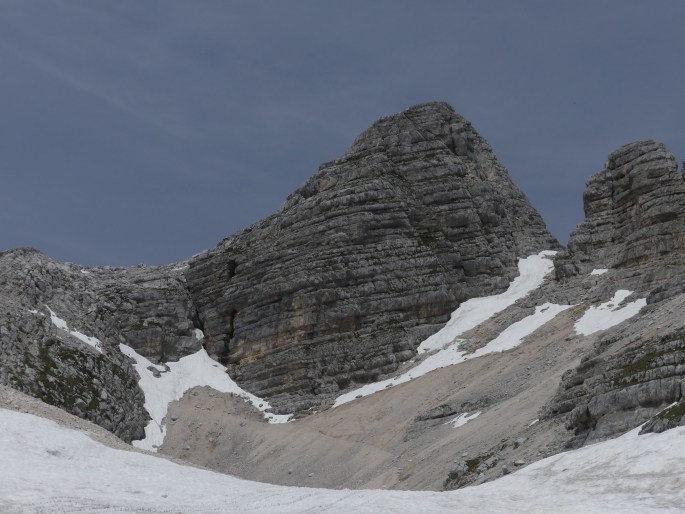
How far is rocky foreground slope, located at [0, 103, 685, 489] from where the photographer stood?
6981 centimetres

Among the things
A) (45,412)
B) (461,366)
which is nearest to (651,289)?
(461,366)

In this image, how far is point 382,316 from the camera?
95938mm

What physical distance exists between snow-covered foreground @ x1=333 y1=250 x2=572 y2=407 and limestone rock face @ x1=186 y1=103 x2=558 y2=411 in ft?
5.41

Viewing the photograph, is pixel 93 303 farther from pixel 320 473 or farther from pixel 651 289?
pixel 651 289

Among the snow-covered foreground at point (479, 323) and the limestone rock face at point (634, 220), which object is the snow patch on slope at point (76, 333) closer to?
the snow-covered foreground at point (479, 323)

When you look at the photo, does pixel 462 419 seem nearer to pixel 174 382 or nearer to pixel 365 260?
pixel 365 260

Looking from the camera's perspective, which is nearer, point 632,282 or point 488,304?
point 632,282

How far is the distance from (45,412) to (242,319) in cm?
4899

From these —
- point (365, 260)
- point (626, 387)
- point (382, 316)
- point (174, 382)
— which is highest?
point (365, 260)

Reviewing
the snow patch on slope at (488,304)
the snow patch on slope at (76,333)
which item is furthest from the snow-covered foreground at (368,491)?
the snow patch on slope at (488,304)

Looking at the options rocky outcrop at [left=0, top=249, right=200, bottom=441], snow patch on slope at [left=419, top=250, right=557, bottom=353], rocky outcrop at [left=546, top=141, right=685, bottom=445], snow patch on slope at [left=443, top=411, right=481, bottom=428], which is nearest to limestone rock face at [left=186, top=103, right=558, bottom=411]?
snow patch on slope at [left=419, top=250, right=557, bottom=353]

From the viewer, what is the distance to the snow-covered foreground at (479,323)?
84.8 meters

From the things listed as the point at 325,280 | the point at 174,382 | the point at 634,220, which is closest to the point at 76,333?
the point at 174,382

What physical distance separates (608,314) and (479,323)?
15351mm
